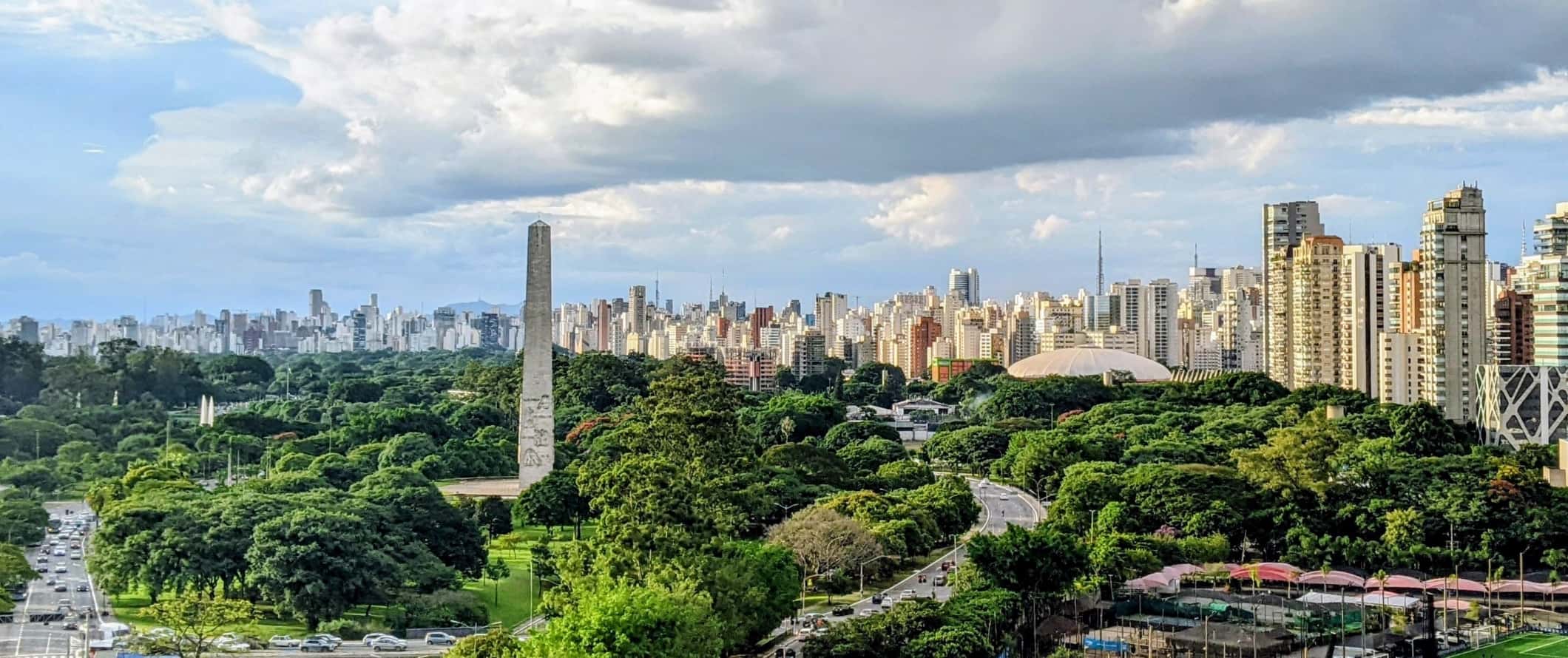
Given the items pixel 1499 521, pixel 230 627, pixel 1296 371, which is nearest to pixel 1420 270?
pixel 1296 371

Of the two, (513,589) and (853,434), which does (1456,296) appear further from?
(513,589)

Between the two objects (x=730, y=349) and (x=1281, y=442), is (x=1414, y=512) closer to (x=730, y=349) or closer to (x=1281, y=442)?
(x=1281, y=442)

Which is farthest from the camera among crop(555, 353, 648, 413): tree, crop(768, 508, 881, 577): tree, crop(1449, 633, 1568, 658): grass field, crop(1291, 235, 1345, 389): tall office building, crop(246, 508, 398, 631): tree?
crop(555, 353, 648, 413): tree

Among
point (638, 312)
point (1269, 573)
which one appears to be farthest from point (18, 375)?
point (638, 312)

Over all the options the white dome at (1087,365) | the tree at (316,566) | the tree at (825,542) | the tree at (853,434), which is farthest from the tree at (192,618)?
the white dome at (1087,365)

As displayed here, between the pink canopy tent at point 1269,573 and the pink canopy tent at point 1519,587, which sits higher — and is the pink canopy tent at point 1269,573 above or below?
above

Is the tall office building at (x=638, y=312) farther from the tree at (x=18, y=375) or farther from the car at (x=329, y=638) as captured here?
the car at (x=329, y=638)

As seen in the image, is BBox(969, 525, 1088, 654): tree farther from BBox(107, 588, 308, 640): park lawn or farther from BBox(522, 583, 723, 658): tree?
BBox(107, 588, 308, 640): park lawn

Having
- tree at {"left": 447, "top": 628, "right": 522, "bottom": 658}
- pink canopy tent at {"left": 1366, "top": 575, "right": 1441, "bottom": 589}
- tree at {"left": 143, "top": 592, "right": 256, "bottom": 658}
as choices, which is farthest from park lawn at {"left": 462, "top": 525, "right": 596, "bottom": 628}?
pink canopy tent at {"left": 1366, "top": 575, "right": 1441, "bottom": 589}
